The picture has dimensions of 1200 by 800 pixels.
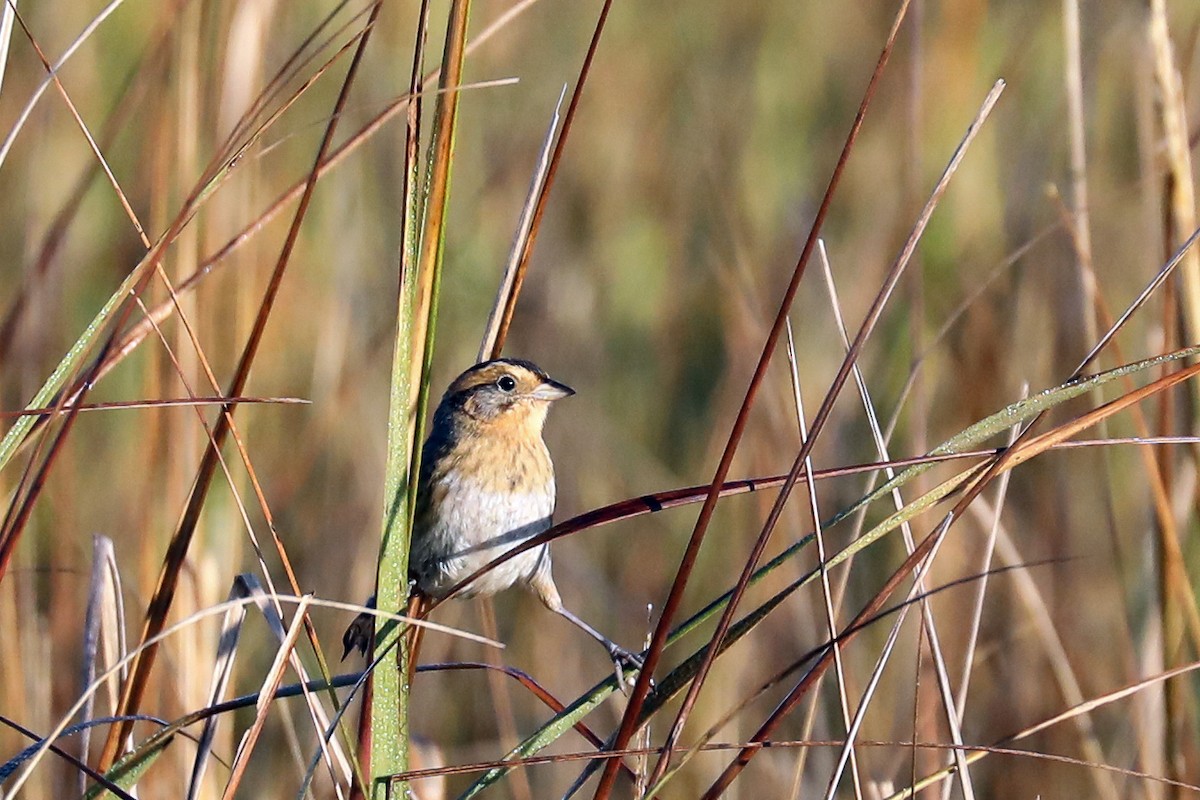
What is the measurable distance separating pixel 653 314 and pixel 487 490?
2.14 m

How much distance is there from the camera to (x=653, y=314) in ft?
16.7

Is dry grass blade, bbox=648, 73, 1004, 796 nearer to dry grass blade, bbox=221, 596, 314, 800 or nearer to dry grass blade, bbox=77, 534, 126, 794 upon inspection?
Answer: dry grass blade, bbox=221, 596, 314, 800

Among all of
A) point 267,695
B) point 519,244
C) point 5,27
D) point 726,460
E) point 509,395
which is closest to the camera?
point 726,460

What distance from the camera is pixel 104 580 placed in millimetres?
2182

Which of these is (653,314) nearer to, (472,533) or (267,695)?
(472,533)

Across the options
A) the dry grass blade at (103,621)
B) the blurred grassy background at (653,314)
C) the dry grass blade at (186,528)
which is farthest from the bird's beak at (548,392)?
the dry grass blade at (186,528)

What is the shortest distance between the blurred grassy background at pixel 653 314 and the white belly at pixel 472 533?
44 cm

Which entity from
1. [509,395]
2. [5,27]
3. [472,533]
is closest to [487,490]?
[472,533]

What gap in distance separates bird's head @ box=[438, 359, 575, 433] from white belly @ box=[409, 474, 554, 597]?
199 millimetres

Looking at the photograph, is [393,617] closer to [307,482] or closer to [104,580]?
[104,580]

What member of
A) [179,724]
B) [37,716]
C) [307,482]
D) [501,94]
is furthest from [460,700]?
[179,724]

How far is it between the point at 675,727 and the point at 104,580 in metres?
1.01

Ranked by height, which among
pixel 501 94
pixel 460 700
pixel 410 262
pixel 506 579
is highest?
pixel 501 94

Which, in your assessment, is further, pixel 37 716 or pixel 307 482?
pixel 307 482
